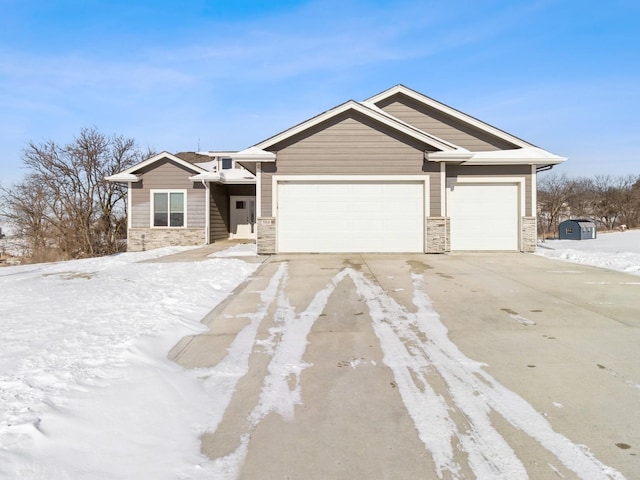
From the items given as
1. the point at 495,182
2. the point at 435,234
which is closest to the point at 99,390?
the point at 435,234

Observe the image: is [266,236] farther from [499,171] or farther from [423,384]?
[423,384]

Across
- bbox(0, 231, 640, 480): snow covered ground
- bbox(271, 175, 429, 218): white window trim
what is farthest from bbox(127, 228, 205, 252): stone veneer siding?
bbox(0, 231, 640, 480): snow covered ground

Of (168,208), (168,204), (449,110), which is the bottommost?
(168,208)

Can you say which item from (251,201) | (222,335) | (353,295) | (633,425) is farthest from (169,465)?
(251,201)

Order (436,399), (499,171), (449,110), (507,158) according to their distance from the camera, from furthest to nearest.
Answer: (449,110), (499,171), (507,158), (436,399)

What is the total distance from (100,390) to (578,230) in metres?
28.4

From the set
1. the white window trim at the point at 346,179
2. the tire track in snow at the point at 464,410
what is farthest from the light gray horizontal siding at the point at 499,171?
the tire track in snow at the point at 464,410

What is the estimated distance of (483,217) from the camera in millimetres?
14305

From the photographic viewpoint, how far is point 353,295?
704 centimetres

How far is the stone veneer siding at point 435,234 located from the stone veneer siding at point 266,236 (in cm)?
494

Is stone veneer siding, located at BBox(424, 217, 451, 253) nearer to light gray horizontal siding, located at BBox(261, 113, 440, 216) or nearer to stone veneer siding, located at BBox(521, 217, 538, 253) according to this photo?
light gray horizontal siding, located at BBox(261, 113, 440, 216)

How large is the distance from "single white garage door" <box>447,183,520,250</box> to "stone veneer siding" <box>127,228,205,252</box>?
10.9 m

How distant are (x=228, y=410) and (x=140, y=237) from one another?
56.7 feet

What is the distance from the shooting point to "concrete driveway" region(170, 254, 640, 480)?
8.03 feet
